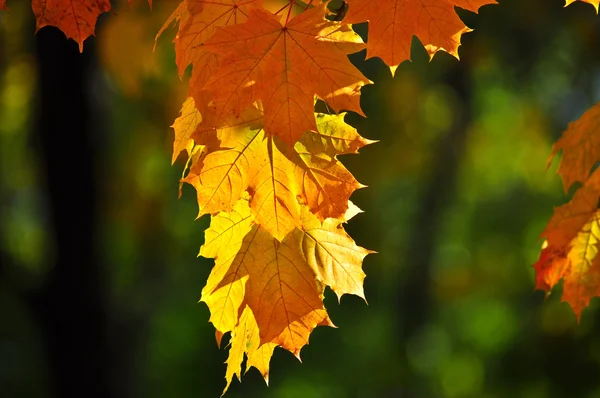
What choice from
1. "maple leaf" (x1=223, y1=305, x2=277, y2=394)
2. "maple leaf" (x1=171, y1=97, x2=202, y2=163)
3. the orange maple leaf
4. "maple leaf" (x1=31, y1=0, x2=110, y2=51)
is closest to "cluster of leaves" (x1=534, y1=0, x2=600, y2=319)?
the orange maple leaf

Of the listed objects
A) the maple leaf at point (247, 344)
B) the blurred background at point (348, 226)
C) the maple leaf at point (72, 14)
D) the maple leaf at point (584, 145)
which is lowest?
the blurred background at point (348, 226)

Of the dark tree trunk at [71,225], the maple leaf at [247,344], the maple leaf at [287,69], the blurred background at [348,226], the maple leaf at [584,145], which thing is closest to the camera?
the maple leaf at [287,69]

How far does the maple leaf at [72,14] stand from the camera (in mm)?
1778

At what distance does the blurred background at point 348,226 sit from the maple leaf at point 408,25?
14.8 feet

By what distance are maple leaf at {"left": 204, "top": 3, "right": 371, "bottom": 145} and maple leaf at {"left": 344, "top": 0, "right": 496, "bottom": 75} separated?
77 mm

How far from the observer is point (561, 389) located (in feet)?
41.9

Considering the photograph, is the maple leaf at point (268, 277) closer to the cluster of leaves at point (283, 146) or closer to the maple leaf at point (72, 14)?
the cluster of leaves at point (283, 146)

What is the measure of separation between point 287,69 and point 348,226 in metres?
10.5

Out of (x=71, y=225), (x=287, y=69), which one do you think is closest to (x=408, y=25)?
(x=287, y=69)

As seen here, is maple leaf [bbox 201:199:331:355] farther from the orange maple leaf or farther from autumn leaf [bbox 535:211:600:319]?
autumn leaf [bbox 535:211:600:319]


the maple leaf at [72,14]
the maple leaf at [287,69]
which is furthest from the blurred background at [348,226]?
the maple leaf at [287,69]

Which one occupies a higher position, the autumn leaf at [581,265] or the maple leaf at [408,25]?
the maple leaf at [408,25]

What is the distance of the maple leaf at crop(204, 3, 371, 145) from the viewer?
1461mm

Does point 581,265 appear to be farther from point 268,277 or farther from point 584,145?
point 268,277
